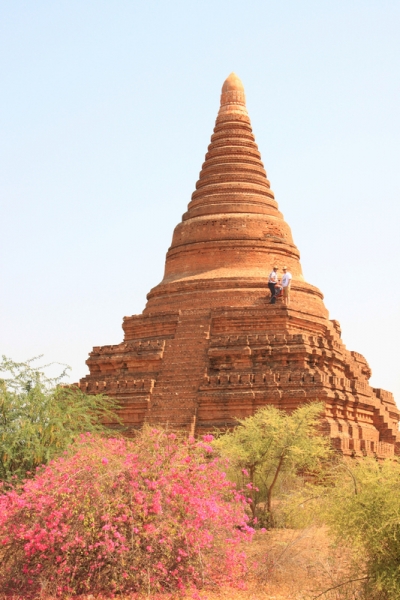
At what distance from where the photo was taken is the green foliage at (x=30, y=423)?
13.7 metres

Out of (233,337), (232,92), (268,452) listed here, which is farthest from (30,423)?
(232,92)

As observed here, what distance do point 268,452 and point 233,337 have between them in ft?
23.3

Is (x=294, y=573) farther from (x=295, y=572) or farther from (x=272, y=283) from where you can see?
(x=272, y=283)

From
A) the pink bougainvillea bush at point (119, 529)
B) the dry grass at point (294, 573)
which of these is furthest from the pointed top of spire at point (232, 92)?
the pink bougainvillea bush at point (119, 529)

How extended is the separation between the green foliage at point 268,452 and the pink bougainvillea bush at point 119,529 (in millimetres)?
4009

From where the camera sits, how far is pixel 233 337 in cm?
2094

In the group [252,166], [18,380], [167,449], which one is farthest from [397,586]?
[252,166]

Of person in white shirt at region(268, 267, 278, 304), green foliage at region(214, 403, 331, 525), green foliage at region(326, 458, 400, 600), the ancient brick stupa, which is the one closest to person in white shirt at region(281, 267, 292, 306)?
person in white shirt at region(268, 267, 278, 304)

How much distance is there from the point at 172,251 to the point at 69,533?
689 inches

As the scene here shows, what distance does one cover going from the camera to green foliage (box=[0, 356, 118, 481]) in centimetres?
1374

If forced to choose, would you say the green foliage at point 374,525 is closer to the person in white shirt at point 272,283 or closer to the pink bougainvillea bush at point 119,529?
the pink bougainvillea bush at point 119,529

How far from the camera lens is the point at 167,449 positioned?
9.70 m

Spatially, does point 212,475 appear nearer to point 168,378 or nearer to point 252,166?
point 168,378

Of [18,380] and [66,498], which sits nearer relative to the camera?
[66,498]
